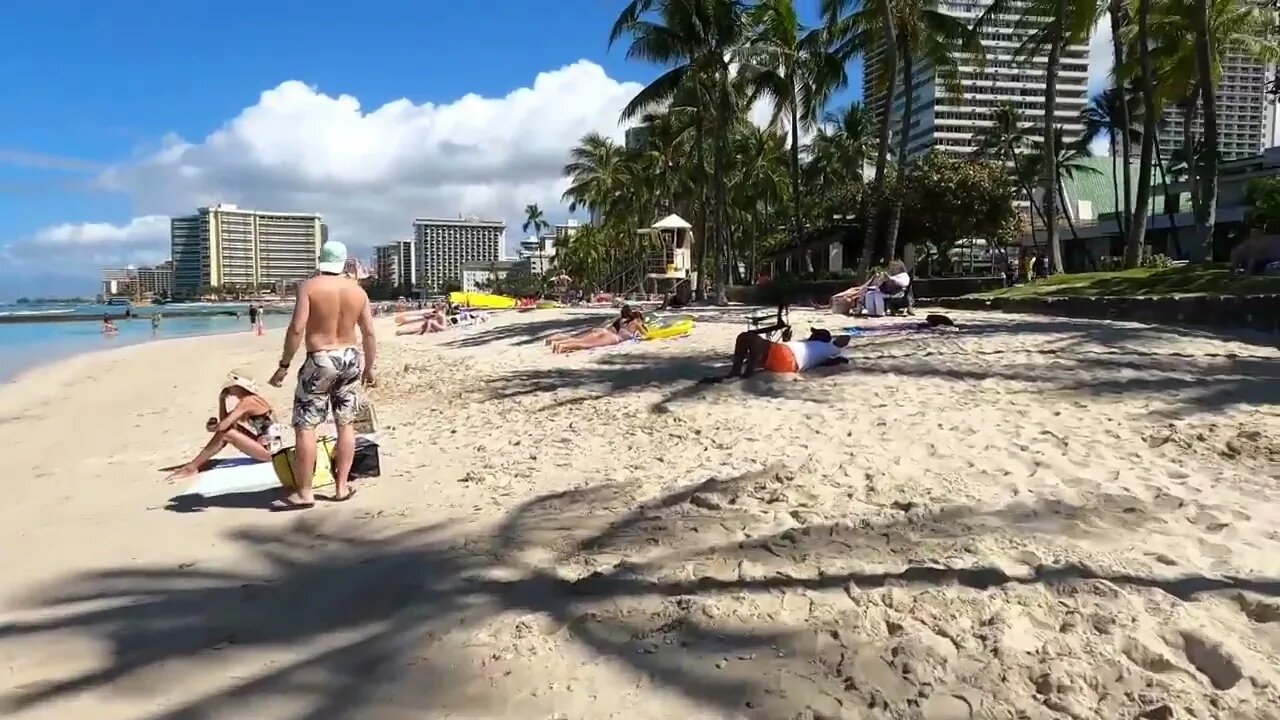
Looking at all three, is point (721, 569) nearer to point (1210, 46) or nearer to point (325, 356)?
point (325, 356)

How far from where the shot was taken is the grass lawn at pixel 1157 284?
465 inches

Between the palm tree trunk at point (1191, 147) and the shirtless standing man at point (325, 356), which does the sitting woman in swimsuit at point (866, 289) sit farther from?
the palm tree trunk at point (1191, 147)

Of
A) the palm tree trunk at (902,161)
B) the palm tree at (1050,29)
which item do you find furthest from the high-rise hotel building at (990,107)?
the palm tree trunk at (902,161)

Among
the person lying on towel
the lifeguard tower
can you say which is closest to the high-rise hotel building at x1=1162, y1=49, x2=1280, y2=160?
the lifeguard tower

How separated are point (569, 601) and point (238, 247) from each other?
169083 millimetres

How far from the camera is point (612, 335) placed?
12.4m

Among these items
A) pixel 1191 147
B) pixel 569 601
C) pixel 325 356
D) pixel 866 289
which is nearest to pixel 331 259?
pixel 325 356

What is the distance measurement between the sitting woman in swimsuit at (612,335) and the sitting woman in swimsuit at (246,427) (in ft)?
21.4

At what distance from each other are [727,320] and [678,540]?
1191 cm

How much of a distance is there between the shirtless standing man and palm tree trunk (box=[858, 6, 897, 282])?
A: 16.6 metres

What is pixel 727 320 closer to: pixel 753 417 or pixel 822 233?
pixel 753 417

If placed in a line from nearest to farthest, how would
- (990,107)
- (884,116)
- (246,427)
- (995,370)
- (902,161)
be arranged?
(246,427)
(995,370)
(884,116)
(902,161)
(990,107)

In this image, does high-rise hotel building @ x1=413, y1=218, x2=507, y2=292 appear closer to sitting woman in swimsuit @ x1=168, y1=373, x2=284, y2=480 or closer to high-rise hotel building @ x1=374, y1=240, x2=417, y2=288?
high-rise hotel building @ x1=374, y1=240, x2=417, y2=288

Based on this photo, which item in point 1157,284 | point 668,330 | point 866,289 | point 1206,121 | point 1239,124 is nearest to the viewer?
point 668,330
